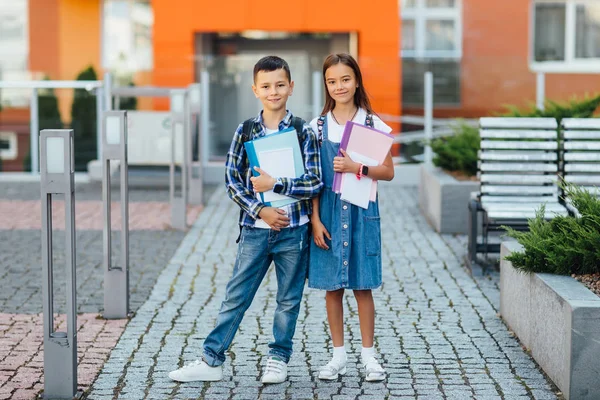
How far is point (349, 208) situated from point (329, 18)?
14230 millimetres

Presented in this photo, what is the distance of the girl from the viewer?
5695mm

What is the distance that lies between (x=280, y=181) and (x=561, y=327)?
59.4 inches

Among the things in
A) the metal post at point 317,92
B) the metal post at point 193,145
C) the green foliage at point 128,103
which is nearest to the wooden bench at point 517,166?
the metal post at point 193,145

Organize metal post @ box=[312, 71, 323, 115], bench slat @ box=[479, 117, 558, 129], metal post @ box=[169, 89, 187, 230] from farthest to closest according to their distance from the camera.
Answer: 1. metal post @ box=[312, 71, 323, 115]
2. metal post @ box=[169, 89, 187, 230]
3. bench slat @ box=[479, 117, 558, 129]

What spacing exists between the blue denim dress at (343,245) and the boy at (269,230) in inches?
3.4

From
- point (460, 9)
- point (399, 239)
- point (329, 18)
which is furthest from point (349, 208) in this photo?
point (460, 9)

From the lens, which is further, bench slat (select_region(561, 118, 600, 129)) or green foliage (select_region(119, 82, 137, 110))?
green foliage (select_region(119, 82, 137, 110))

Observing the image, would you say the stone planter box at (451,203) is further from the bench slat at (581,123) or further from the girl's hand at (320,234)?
the girl's hand at (320,234)

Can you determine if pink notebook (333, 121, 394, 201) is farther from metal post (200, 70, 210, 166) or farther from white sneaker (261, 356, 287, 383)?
metal post (200, 70, 210, 166)

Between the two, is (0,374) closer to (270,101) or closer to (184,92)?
(270,101)

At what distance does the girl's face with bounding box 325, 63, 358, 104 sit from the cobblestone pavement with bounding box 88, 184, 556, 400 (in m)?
1.42

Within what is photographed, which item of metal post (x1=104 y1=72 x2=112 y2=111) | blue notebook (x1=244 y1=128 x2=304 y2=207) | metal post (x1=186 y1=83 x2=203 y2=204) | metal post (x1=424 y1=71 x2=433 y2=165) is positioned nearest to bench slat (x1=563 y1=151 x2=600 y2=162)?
blue notebook (x1=244 y1=128 x2=304 y2=207)

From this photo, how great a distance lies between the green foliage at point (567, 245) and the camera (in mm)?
6160

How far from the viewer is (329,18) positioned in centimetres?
1961
